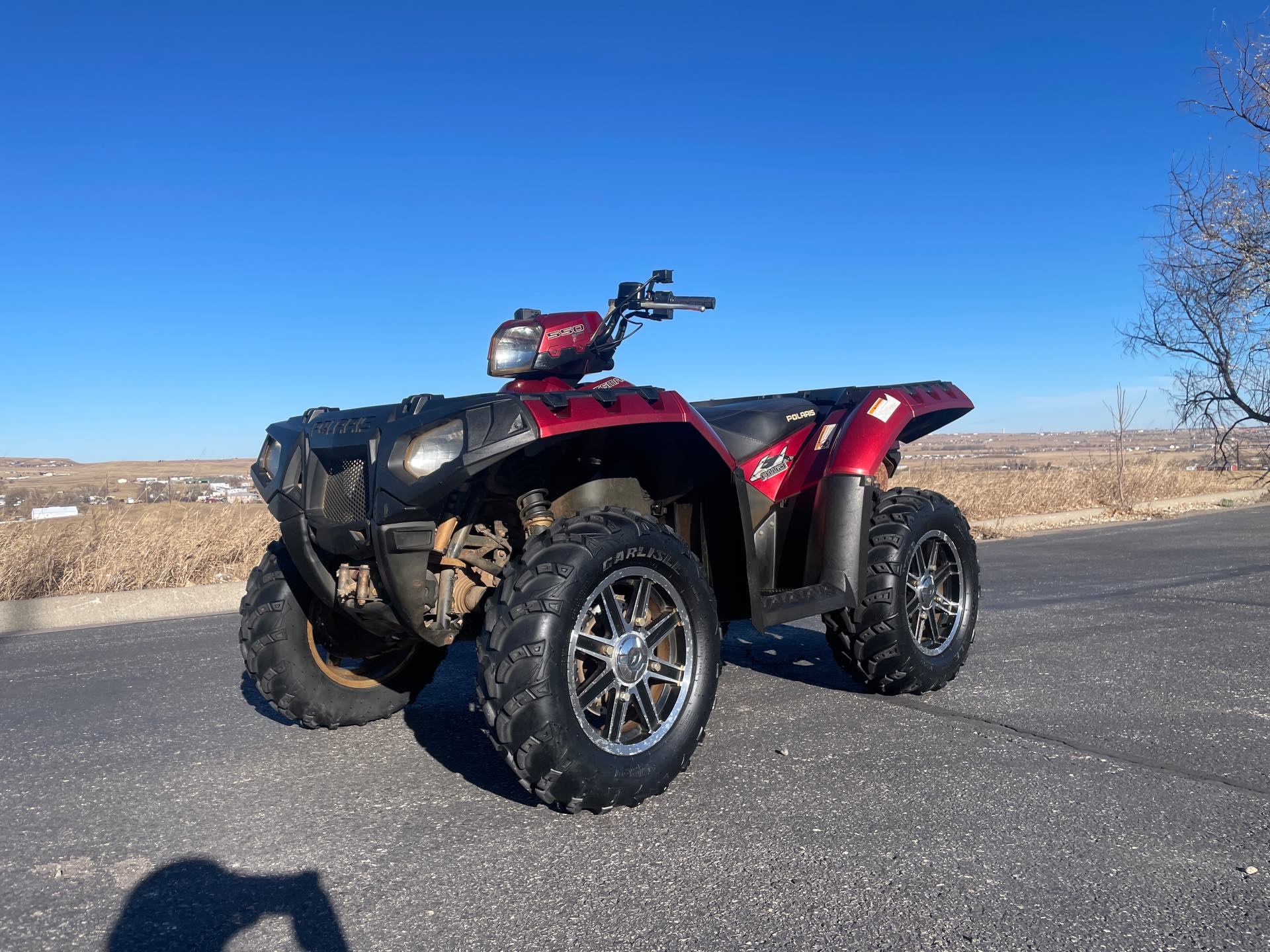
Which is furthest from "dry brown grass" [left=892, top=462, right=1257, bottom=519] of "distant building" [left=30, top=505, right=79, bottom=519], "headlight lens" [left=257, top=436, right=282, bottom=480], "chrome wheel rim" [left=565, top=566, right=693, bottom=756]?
"headlight lens" [left=257, top=436, right=282, bottom=480]

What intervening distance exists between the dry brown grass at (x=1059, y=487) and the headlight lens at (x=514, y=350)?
13.8 meters

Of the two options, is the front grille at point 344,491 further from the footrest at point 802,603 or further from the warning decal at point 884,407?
the warning decal at point 884,407

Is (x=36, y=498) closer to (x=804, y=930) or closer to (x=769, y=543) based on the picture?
(x=769, y=543)

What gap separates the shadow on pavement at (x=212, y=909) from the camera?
8.01 feet

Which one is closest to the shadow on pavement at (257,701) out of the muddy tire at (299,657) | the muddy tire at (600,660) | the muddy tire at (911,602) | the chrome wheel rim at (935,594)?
the muddy tire at (299,657)

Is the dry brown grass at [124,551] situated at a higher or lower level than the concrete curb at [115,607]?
higher

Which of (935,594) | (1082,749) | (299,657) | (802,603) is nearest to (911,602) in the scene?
(935,594)

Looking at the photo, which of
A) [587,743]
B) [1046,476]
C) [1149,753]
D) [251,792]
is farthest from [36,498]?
[1046,476]

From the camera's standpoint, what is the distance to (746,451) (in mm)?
4535

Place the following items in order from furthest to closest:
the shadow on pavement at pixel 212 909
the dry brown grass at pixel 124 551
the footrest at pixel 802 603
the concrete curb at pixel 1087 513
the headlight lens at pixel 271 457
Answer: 1. the concrete curb at pixel 1087 513
2. the dry brown grass at pixel 124 551
3. the footrest at pixel 802 603
4. the headlight lens at pixel 271 457
5. the shadow on pavement at pixel 212 909

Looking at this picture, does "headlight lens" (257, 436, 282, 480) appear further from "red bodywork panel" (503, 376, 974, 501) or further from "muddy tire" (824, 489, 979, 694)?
"muddy tire" (824, 489, 979, 694)

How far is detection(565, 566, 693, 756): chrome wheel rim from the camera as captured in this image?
3.29 meters

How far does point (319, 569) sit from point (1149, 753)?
A: 335 cm

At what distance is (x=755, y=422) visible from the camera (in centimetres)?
465
